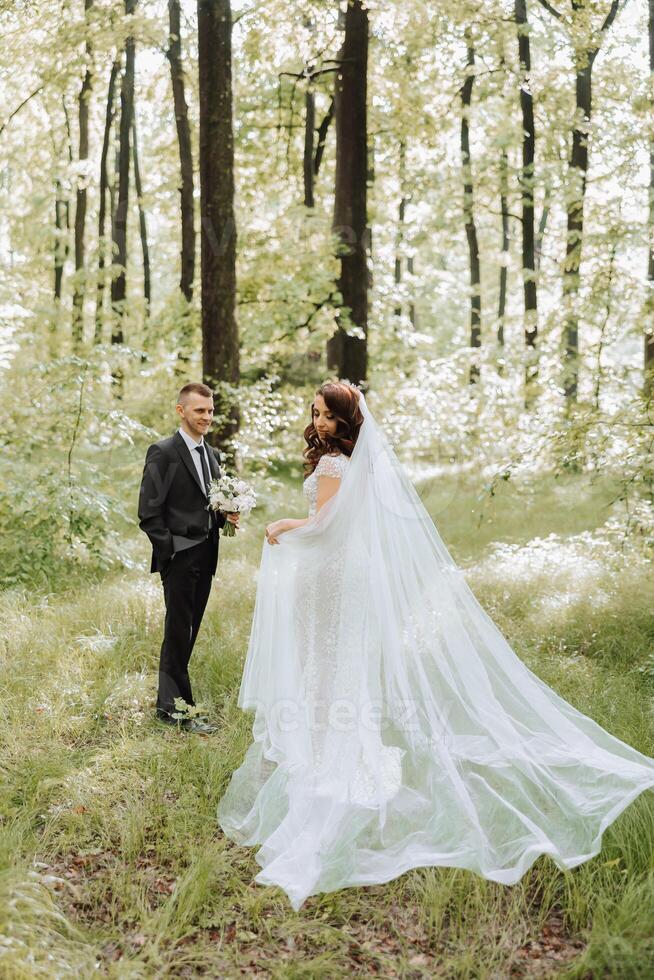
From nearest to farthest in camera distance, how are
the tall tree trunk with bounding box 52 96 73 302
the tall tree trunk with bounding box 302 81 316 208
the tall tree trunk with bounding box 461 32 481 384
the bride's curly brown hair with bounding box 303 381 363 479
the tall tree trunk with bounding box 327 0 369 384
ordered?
the bride's curly brown hair with bounding box 303 381 363 479
the tall tree trunk with bounding box 327 0 369 384
the tall tree trunk with bounding box 302 81 316 208
the tall tree trunk with bounding box 461 32 481 384
the tall tree trunk with bounding box 52 96 73 302

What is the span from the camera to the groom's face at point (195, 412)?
5.64m

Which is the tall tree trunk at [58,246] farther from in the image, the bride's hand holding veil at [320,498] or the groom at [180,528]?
the bride's hand holding veil at [320,498]

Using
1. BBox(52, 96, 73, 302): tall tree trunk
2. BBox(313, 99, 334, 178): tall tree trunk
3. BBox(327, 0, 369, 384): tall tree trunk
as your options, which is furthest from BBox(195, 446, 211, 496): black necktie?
BBox(52, 96, 73, 302): tall tree trunk

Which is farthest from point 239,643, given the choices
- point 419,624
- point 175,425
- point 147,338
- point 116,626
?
point 147,338

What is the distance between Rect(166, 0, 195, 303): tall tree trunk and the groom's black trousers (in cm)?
1160

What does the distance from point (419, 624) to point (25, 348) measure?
1186cm

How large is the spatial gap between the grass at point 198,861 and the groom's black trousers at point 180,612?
265 mm

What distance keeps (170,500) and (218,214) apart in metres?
6.17

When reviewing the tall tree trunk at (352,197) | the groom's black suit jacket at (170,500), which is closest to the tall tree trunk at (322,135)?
the tall tree trunk at (352,197)

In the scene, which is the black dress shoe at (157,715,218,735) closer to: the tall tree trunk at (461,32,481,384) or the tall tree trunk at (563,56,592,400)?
the tall tree trunk at (563,56,592,400)

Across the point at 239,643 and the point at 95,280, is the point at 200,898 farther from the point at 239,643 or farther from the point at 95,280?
the point at 95,280

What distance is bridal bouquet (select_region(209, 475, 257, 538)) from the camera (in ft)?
18.1

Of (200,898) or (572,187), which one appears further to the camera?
(572,187)

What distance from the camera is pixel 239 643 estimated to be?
22.9 feet
